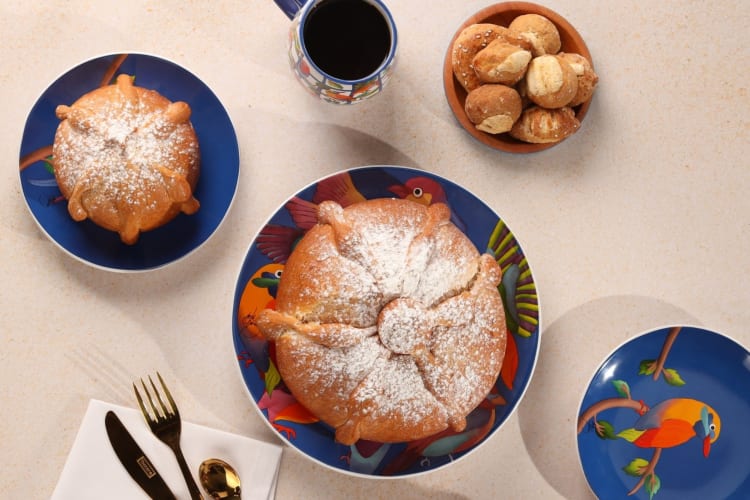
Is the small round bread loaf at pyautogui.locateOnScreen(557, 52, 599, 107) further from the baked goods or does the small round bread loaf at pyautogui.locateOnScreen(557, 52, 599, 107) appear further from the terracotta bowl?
the baked goods

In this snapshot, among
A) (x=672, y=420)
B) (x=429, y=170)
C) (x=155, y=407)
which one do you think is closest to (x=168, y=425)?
(x=155, y=407)

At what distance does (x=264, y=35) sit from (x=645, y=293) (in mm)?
928

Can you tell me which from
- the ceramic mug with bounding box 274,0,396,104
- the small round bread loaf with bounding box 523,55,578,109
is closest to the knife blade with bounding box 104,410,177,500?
the ceramic mug with bounding box 274,0,396,104

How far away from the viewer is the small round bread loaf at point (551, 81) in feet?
3.86

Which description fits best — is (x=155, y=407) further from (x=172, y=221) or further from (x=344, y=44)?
(x=344, y=44)

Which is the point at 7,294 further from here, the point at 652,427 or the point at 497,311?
the point at 652,427

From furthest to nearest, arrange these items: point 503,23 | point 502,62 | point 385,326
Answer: point 503,23 < point 502,62 < point 385,326

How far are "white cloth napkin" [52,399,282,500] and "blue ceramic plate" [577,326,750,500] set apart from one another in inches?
24.4

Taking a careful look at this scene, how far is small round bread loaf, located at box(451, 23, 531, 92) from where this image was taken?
1.22 meters

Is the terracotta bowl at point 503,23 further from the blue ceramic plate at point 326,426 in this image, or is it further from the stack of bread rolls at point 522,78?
the blue ceramic plate at point 326,426

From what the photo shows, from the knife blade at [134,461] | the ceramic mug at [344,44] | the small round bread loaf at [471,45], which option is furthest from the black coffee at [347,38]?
the knife blade at [134,461]

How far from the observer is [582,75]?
1.23 meters

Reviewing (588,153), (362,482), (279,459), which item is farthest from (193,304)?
(588,153)

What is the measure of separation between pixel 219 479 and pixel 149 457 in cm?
14
